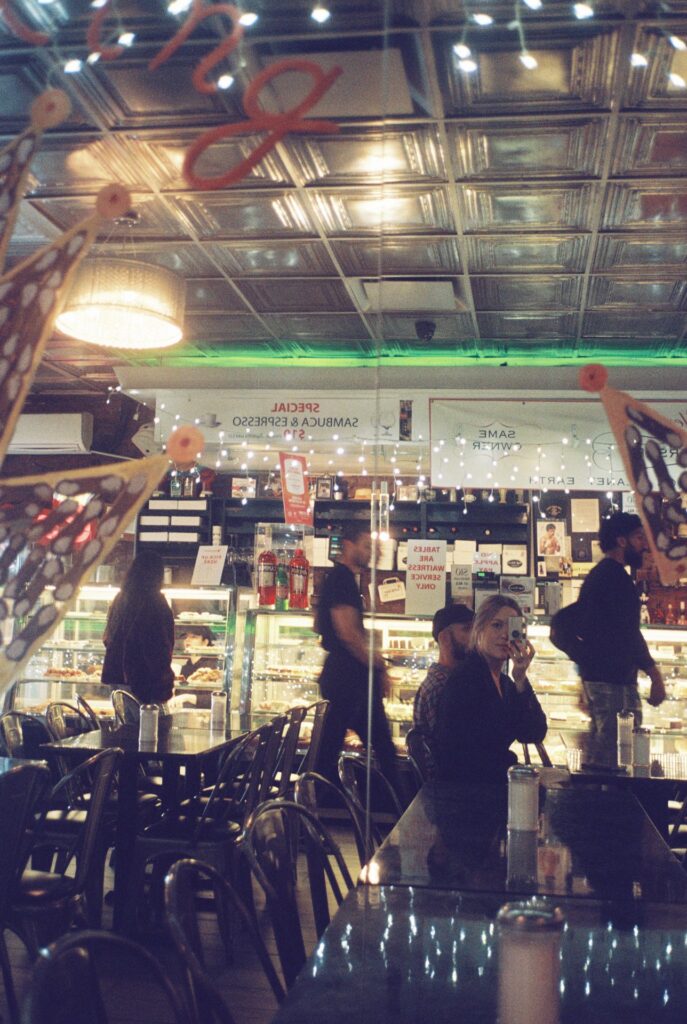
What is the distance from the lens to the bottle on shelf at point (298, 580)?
23.2ft

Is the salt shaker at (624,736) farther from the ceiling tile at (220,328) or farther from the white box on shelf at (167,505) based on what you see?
the white box on shelf at (167,505)

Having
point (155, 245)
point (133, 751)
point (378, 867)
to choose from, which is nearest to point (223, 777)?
point (133, 751)

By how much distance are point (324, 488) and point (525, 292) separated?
12.9 feet

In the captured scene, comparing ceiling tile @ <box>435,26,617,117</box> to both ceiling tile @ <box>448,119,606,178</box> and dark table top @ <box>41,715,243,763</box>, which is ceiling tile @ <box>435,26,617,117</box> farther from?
dark table top @ <box>41,715,243,763</box>

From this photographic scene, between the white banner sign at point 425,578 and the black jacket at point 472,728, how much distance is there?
3.53 m

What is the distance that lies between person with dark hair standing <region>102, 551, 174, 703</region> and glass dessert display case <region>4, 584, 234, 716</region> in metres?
0.46

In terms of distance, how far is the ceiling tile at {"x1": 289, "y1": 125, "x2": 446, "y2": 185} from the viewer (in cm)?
419

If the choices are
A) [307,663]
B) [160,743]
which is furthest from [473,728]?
[307,663]

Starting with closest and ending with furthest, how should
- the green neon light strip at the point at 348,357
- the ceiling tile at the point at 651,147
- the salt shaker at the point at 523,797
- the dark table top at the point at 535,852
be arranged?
the dark table top at the point at 535,852 → the salt shaker at the point at 523,797 → the ceiling tile at the point at 651,147 → the green neon light strip at the point at 348,357

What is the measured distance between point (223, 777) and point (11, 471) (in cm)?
210

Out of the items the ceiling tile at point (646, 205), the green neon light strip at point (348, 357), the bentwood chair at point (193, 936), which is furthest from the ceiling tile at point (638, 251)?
the bentwood chair at point (193, 936)

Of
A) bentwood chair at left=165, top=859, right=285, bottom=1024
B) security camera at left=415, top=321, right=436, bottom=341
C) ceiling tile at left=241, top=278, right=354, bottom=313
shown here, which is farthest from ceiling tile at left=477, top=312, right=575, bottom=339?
bentwood chair at left=165, top=859, right=285, bottom=1024

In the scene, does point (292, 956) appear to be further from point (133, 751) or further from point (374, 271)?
point (374, 271)

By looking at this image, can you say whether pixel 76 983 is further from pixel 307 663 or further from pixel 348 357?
pixel 348 357
